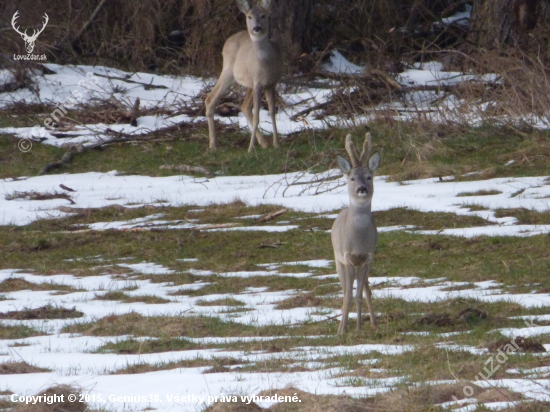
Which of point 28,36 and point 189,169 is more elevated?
point 28,36

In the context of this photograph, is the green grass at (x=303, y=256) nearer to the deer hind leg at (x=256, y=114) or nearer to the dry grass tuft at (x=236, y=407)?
the deer hind leg at (x=256, y=114)

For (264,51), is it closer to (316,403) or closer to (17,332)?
(17,332)

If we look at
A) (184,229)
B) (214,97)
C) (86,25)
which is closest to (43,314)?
(184,229)

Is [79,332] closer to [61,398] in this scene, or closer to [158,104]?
[61,398]

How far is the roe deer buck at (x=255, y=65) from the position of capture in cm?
1598

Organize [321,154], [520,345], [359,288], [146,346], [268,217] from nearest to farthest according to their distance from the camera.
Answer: [520,345]
[146,346]
[359,288]
[268,217]
[321,154]

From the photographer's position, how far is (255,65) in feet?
52.5

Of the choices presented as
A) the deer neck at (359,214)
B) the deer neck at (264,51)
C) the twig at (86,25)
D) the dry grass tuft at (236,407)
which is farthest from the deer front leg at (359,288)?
the twig at (86,25)

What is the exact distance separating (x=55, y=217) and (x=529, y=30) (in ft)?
34.0

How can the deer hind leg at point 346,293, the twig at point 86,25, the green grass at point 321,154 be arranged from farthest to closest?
the twig at point 86,25 < the green grass at point 321,154 < the deer hind leg at point 346,293

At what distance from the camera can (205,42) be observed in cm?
2131

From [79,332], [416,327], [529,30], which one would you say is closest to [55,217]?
[79,332]

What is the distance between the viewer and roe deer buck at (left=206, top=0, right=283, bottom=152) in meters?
16.0

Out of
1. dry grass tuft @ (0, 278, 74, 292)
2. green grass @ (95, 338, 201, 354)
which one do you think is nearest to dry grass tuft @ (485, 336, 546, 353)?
green grass @ (95, 338, 201, 354)
